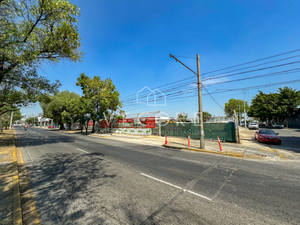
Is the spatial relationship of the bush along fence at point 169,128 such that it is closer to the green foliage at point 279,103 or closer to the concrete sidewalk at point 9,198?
the concrete sidewalk at point 9,198

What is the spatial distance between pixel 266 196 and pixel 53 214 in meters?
5.32

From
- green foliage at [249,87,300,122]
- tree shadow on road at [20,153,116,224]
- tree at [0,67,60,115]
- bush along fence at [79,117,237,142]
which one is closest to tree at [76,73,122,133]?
bush along fence at [79,117,237,142]

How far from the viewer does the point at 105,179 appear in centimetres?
484

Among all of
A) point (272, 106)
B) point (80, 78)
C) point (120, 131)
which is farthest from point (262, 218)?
point (272, 106)

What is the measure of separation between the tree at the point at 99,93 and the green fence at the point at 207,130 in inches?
471

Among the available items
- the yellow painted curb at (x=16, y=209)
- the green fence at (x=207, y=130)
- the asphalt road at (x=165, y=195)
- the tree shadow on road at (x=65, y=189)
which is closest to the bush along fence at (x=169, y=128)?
the green fence at (x=207, y=130)

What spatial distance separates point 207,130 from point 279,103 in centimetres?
3702

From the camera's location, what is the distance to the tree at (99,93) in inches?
971

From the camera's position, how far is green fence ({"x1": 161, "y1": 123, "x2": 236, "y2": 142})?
14062 millimetres

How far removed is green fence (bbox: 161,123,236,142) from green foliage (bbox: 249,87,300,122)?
3470cm

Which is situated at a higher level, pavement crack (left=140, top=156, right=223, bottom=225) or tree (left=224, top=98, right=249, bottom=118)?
tree (left=224, top=98, right=249, bottom=118)

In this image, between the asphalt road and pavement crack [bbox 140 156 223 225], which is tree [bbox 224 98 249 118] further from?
pavement crack [bbox 140 156 223 225]

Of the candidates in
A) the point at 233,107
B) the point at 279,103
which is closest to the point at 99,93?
the point at 279,103

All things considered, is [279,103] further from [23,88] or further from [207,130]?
[23,88]
